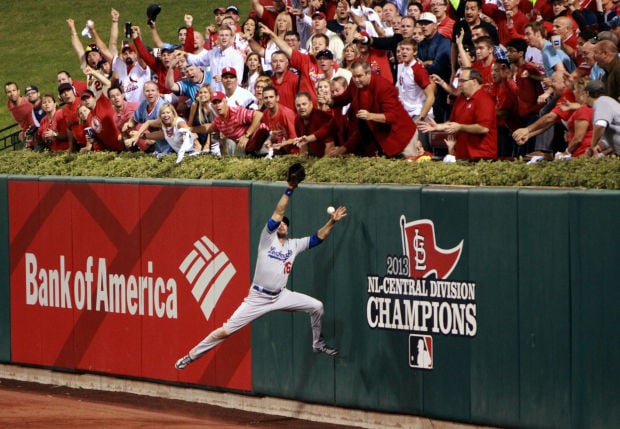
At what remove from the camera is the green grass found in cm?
3556

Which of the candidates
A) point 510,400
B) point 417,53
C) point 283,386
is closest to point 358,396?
point 283,386

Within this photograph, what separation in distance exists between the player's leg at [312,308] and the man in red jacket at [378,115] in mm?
1781

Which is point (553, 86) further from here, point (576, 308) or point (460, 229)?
point (576, 308)

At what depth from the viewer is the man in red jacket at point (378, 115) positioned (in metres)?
13.0

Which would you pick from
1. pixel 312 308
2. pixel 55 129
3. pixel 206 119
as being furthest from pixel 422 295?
pixel 55 129

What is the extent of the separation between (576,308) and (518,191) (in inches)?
46.3

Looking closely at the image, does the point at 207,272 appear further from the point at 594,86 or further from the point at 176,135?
the point at 594,86

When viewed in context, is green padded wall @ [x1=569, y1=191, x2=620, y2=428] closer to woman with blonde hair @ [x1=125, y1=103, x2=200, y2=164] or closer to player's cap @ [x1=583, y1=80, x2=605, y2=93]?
player's cap @ [x1=583, y1=80, x2=605, y2=93]

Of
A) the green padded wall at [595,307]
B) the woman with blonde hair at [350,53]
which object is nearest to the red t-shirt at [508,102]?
A: the woman with blonde hair at [350,53]

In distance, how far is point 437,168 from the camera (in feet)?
39.4

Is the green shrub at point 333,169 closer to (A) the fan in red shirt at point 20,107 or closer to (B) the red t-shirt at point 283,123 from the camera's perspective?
(B) the red t-shirt at point 283,123

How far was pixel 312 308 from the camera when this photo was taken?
41.2ft

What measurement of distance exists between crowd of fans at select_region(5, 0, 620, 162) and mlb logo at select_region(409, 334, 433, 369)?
78.0 inches

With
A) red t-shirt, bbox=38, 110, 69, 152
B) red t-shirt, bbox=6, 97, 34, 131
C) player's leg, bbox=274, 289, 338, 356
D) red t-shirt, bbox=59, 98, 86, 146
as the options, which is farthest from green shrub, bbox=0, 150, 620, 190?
red t-shirt, bbox=6, 97, 34, 131
